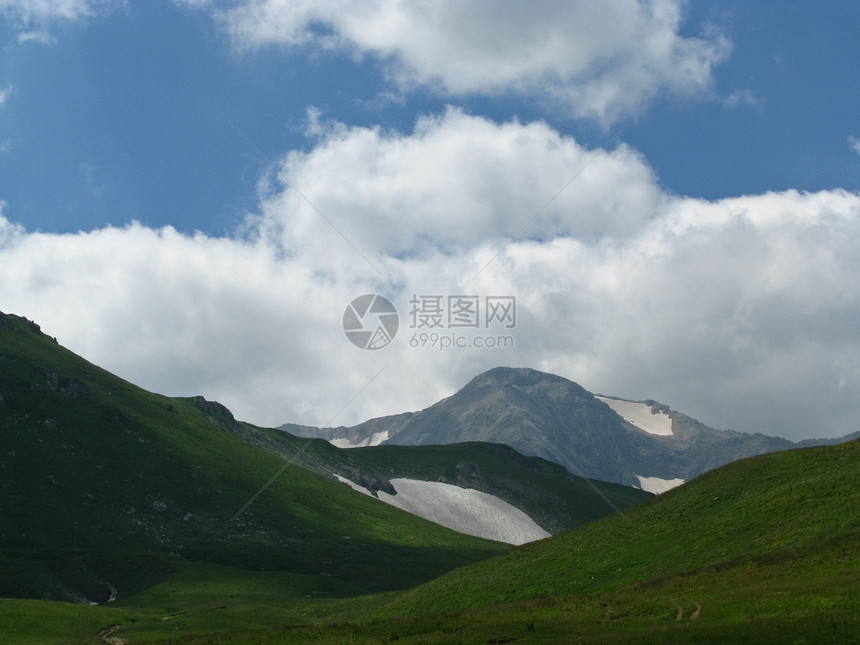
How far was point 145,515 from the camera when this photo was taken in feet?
500

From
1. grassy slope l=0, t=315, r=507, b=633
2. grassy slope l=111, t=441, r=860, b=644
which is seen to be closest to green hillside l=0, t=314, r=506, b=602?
grassy slope l=0, t=315, r=507, b=633

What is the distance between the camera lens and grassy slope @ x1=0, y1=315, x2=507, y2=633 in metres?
124

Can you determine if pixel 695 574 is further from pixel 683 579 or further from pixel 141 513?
pixel 141 513

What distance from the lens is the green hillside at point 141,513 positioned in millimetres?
125125

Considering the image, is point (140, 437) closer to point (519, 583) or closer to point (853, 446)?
point (519, 583)

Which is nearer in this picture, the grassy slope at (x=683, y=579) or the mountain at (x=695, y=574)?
the mountain at (x=695, y=574)

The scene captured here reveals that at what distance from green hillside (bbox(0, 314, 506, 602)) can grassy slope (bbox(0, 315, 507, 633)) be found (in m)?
0.34

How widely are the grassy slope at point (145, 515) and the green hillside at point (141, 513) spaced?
0.34m

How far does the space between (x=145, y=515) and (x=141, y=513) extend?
925 mm

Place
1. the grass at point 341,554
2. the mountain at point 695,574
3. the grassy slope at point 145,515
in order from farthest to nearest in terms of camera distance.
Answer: the grassy slope at point 145,515
the grass at point 341,554
the mountain at point 695,574

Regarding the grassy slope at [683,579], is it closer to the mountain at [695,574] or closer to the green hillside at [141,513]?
the mountain at [695,574]

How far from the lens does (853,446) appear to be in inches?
2810

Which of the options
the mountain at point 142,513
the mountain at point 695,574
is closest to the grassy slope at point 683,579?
the mountain at point 695,574

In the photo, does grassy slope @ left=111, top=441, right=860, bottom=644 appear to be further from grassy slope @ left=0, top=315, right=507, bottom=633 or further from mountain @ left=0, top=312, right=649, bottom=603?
mountain @ left=0, top=312, right=649, bottom=603
